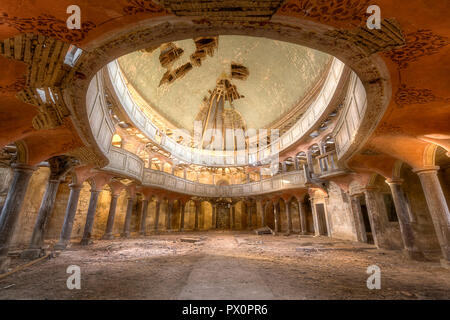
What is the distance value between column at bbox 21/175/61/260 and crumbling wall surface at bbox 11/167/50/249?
3.42 metres

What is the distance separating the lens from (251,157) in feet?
67.6

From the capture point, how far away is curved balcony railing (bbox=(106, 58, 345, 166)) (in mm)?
10430

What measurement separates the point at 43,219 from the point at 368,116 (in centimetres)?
1115

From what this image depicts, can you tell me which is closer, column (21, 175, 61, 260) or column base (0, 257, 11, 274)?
column base (0, 257, 11, 274)

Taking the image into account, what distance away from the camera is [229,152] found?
882 inches

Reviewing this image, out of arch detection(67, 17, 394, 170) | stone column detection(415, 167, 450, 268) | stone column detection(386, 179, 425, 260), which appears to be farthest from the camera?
stone column detection(386, 179, 425, 260)

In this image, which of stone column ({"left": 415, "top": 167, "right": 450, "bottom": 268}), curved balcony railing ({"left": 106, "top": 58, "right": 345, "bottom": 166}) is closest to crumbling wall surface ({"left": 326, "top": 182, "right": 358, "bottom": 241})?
curved balcony railing ({"left": 106, "top": 58, "right": 345, "bottom": 166})

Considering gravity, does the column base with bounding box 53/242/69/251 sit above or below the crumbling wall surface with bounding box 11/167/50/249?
below

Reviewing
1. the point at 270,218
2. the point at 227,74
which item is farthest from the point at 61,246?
the point at 227,74

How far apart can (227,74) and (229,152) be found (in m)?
8.53

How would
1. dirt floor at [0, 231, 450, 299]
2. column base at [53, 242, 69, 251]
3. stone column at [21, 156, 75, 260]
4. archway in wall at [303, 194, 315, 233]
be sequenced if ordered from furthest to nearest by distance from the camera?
archway in wall at [303, 194, 315, 233] < column base at [53, 242, 69, 251] < stone column at [21, 156, 75, 260] < dirt floor at [0, 231, 450, 299]

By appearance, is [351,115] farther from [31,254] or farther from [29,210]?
[29,210]

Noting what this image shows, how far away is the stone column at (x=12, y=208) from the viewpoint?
5.07 meters

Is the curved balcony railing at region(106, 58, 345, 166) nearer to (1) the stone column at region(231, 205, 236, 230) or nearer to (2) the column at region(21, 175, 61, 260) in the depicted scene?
(1) the stone column at region(231, 205, 236, 230)
